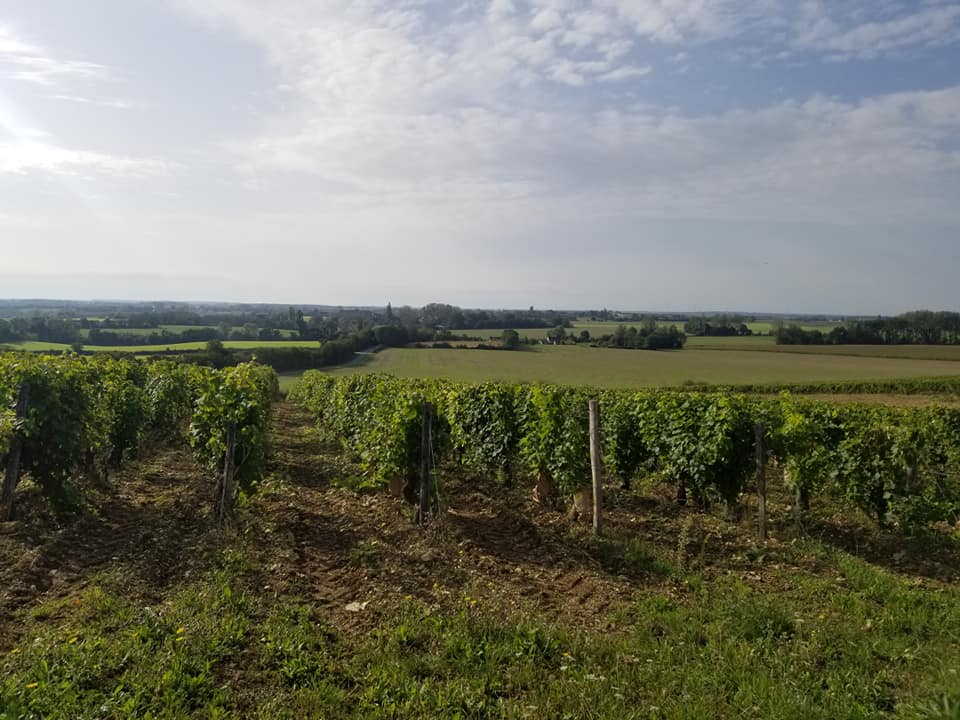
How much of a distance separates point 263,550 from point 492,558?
316cm

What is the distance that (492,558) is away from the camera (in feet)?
25.5

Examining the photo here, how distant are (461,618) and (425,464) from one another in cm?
366

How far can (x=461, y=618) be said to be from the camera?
570cm

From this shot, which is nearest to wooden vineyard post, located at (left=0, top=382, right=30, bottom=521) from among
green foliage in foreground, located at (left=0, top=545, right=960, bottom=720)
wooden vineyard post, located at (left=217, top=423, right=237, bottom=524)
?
wooden vineyard post, located at (left=217, top=423, right=237, bottom=524)

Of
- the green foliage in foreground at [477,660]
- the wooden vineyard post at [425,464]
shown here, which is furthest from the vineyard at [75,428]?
the green foliage in foreground at [477,660]

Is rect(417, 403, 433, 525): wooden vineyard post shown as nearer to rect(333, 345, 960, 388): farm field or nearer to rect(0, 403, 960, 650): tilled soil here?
rect(0, 403, 960, 650): tilled soil

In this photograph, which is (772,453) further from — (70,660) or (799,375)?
(799,375)

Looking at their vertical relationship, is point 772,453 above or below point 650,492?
above

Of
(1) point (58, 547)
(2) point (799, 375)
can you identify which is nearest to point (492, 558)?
(1) point (58, 547)

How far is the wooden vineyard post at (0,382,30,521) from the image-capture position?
8.15m

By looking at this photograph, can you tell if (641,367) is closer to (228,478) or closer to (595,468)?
(595,468)

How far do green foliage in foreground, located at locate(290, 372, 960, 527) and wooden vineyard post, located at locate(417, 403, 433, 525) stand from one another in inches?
18.0

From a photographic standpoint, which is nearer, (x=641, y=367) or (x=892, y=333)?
(x=641, y=367)

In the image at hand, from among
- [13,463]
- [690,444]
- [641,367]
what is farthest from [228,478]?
[641,367]
